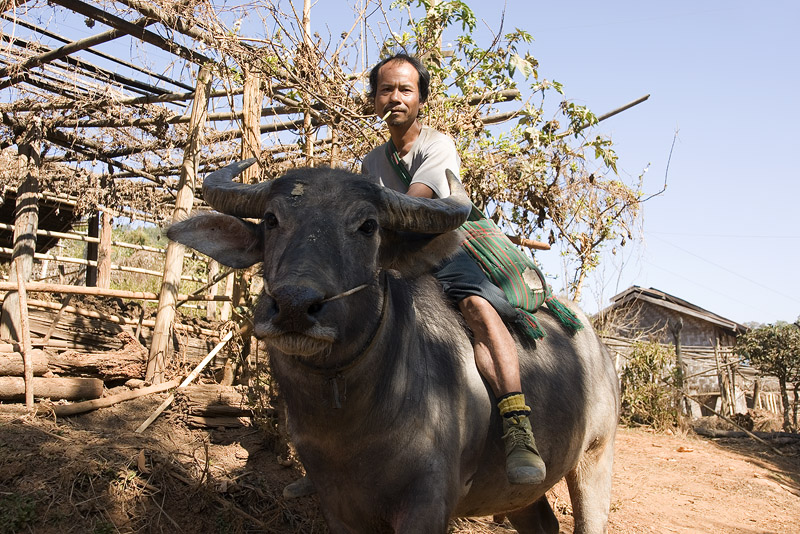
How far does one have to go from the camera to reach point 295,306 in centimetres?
219

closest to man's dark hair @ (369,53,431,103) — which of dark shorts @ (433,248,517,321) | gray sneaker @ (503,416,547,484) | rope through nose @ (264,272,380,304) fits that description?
dark shorts @ (433,248,517,321)

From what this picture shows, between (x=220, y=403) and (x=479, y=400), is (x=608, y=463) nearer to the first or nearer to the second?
(x=479, y=400)

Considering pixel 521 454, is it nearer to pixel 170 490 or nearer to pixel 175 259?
pixel 170 490

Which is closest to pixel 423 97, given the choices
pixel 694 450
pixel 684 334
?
pixel 694 450

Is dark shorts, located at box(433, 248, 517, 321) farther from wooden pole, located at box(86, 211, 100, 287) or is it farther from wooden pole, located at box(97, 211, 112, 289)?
wooden pole, located at box(86, 211, 100, 287)

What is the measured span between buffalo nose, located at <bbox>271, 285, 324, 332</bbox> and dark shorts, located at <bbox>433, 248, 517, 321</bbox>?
1.33 meters

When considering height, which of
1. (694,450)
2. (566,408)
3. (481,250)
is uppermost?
(481,250)

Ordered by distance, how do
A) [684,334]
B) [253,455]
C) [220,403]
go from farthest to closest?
1. [684,334]
2. [220,403]
3. [253,455]

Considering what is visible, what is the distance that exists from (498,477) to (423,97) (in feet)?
7.56

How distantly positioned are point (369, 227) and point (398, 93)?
1367 mm

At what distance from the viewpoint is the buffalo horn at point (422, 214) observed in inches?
110

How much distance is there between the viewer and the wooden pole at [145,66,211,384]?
7.23 metres

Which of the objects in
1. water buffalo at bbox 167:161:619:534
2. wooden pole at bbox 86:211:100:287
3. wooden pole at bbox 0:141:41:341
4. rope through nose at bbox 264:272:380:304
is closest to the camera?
rope through nose at bbox 264:272:380:304

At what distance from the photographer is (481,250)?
3838 mm
